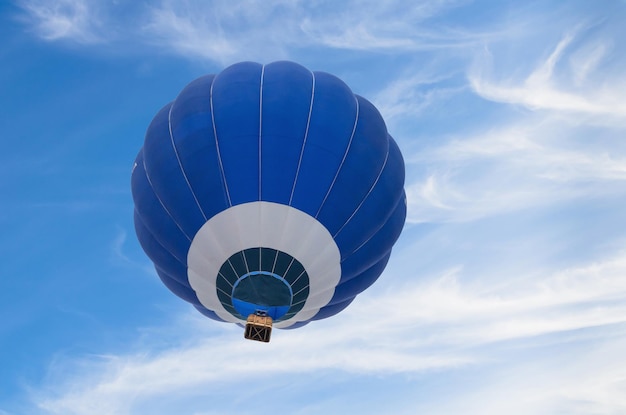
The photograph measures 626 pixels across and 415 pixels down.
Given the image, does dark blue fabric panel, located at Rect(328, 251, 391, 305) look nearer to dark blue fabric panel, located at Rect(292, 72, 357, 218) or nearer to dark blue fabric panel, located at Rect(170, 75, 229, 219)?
dark blue fabric panel, located at Rect(292, 72, 357, 218)

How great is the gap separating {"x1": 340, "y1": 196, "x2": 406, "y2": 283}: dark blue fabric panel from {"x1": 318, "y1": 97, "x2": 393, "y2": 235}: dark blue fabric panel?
2.65 feet

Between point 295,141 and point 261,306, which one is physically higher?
point 295,141

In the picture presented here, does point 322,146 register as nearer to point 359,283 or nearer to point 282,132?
point 282,132

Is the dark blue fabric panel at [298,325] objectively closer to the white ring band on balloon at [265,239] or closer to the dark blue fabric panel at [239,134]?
the white ring band on balloon at [265,239]

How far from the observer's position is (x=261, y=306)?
12.5m

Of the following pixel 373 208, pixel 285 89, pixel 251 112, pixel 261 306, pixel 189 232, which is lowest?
pixel 261 306

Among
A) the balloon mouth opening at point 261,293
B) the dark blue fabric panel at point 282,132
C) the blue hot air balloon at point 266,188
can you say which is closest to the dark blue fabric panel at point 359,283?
the blue hot air balloon at point 266,188

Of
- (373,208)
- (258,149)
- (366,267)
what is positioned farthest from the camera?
(366,267)

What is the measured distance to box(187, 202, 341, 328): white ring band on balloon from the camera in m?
11.9

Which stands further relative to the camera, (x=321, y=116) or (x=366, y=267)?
(x=366, y=267)

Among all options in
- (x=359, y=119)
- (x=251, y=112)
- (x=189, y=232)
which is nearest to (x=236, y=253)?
(x=189, y=232)

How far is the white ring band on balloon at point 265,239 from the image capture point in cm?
1187

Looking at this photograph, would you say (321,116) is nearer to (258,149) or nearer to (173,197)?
(258,149)

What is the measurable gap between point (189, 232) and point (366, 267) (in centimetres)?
421
